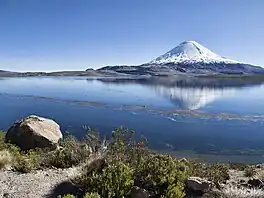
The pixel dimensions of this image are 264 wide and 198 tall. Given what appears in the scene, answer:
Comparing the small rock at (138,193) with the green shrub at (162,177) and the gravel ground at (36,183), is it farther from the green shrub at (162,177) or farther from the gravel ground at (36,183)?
the gravel ground at (36,183)

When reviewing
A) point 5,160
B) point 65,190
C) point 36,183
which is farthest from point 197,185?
point 5,160

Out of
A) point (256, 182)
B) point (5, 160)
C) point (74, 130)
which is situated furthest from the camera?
point (74, 130)

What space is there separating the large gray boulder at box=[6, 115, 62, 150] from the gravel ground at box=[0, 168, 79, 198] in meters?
3.87

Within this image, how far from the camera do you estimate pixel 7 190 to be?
21.5 ft

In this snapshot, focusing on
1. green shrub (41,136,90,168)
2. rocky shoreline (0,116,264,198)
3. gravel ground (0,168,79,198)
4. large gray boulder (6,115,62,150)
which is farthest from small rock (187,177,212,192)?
large gray boulder (6,115,62,150)

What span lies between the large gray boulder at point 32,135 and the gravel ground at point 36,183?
3871 mm

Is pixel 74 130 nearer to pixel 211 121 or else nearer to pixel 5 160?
pixel 211 121

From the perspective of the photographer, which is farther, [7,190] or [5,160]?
[5,160]

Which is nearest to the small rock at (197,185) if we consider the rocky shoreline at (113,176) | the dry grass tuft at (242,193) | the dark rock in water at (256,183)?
the rocky shoreline at (113,176)

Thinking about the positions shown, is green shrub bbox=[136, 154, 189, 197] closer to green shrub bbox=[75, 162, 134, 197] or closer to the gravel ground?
green shrub bbox=[75, 162, 134, 197]

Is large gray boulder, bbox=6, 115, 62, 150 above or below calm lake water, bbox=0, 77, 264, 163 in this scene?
above

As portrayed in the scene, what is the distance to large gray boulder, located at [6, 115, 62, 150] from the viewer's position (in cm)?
1175

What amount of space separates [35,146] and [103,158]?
16.3ft

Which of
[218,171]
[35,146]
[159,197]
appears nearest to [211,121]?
[35,146]
